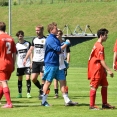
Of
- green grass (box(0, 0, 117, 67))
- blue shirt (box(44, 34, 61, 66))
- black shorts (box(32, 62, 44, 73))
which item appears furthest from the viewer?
green grass (box(0, 0, 117, 67))

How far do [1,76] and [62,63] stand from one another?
1625 mm

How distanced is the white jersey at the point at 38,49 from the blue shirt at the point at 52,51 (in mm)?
2421

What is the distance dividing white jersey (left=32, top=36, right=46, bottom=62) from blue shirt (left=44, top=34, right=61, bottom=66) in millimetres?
2421

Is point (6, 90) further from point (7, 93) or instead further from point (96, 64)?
point (96, 64)

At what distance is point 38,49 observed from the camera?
1747cm

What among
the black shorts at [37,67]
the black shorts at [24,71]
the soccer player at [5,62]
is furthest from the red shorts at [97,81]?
the black shorts at [24,71]

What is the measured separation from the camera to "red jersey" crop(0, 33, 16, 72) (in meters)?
14.5

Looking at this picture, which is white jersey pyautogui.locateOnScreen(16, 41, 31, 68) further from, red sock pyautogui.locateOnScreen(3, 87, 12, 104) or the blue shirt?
red sock pyautogui.locateOnScreen(3, 87, 12, 104)

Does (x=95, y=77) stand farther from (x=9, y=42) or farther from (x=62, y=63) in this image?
(x=9, y=42)

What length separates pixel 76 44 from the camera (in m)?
50.9

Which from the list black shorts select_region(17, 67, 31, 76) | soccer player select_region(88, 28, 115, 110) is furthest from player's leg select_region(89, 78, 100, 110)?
black shorts select_region(17, 67, 31, 76)

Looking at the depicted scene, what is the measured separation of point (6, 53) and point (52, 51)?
1.16 m

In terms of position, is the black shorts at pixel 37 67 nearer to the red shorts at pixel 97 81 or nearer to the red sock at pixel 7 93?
A: the red sock at pixel 7 93

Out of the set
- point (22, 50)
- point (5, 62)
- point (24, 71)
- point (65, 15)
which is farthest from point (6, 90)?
point (65, 15)
